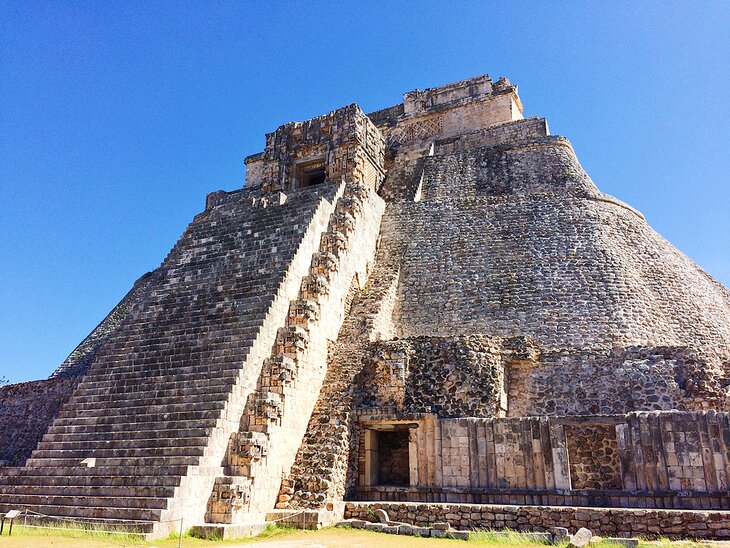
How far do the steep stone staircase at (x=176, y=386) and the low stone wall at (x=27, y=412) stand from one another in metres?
4.70

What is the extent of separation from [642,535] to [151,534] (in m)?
6.87

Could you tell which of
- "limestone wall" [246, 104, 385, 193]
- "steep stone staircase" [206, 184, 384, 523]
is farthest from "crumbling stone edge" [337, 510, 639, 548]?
"limestone wall" [246, 104, 385, 193]

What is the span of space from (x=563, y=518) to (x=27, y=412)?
14512 millimetres

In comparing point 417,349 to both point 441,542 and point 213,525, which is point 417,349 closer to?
point 441,542

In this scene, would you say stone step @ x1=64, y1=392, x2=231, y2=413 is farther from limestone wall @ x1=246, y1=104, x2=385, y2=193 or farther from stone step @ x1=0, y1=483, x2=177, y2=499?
limestone wall @ x1=246, y1=104, x2=385, y2=193

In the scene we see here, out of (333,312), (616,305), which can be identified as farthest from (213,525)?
(616,305)

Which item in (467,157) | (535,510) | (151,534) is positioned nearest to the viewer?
(151,534)

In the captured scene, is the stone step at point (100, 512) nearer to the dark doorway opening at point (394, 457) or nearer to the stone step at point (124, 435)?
the stone step at point (124, 435)

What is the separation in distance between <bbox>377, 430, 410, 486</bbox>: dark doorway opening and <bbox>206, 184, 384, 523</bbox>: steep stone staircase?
2.17 metres

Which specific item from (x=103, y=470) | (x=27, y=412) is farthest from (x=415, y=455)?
(x=27, y=412)

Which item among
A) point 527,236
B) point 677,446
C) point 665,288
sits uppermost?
point 527,236

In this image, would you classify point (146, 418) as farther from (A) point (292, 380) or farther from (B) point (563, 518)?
(B) point (563, 518)

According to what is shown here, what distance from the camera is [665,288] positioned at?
14.9 meters

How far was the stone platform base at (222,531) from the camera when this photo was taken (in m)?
8.65
